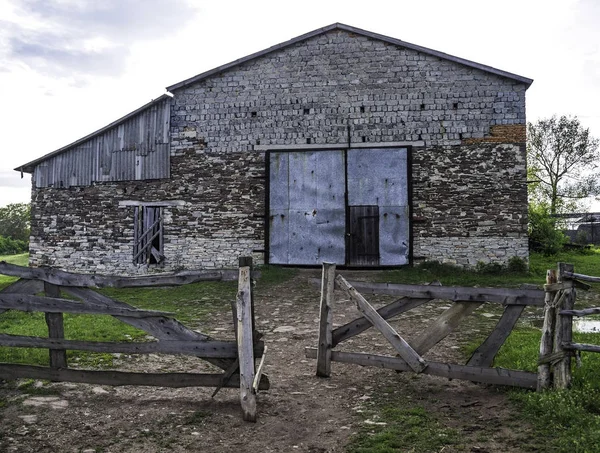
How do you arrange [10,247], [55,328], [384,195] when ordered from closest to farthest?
1. [55,328]
2. [384,195]
3. [10,247]

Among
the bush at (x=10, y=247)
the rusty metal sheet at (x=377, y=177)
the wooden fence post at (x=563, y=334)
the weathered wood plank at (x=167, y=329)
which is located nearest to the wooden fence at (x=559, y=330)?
the wooden fence post at (x=563, y=334)

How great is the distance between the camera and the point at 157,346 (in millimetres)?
5262

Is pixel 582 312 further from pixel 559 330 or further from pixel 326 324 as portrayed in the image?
pixel 326 324

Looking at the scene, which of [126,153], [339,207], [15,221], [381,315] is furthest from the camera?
[15,221]

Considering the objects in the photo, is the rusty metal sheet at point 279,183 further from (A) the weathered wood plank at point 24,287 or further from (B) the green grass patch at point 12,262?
(A) the weathered wood plank at point 24,287

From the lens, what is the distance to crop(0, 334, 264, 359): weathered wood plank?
520 centimetres

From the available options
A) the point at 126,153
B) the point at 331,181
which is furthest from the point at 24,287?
the point at 126,153

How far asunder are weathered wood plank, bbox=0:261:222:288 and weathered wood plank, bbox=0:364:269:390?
92 centimetres

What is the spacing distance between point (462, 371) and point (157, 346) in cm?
315

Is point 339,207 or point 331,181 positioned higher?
point 331,181

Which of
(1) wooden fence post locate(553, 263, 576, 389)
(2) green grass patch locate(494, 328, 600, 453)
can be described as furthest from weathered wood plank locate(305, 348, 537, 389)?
(1) wooden fence post locate(553, 263, 576, 389)

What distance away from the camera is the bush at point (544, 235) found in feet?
66.3

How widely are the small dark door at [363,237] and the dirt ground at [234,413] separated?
27.0ft

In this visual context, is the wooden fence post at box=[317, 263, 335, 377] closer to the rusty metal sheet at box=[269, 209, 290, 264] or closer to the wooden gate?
the wooden gate
